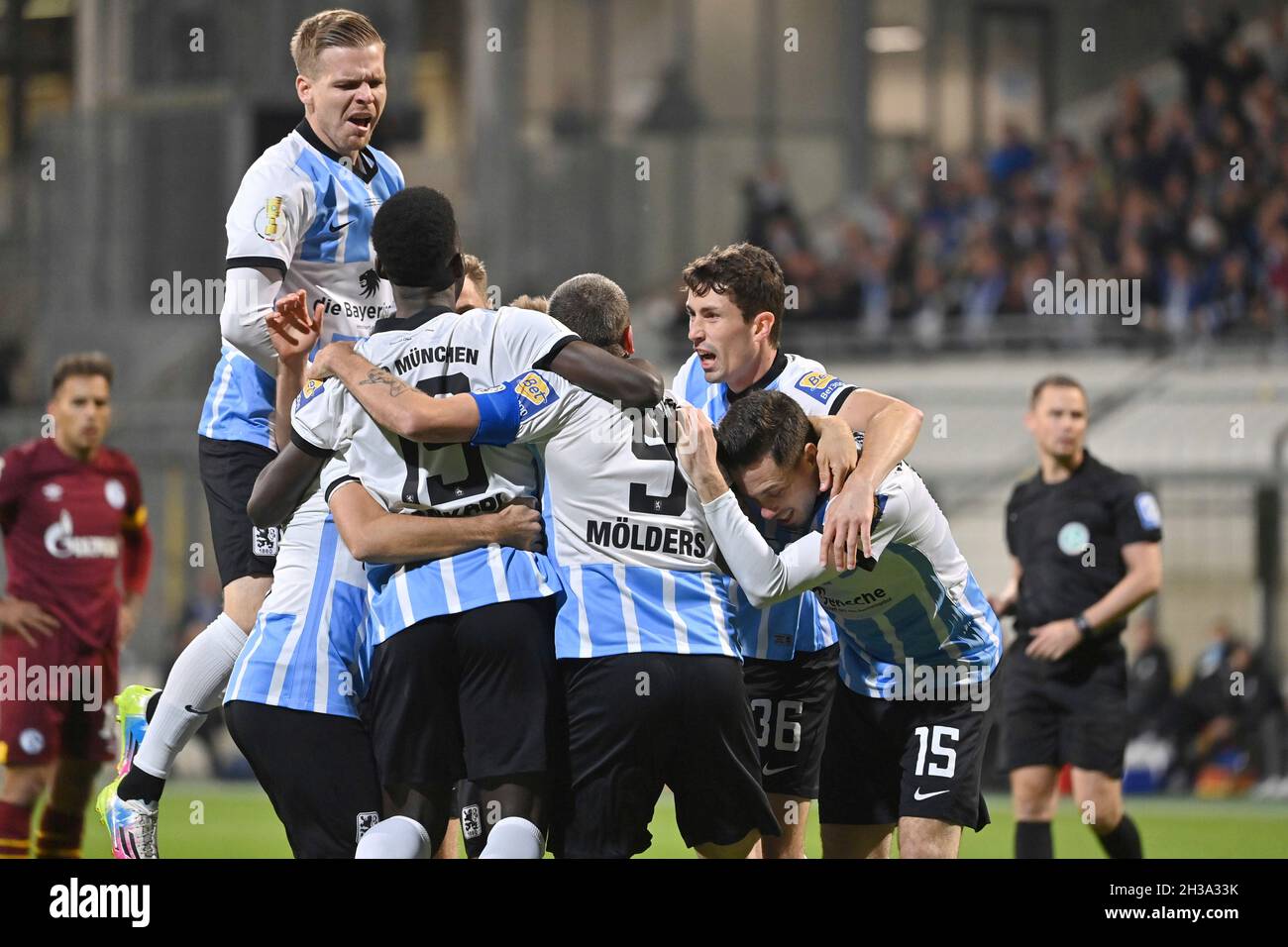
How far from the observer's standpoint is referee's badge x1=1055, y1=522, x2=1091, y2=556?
29.5 feet

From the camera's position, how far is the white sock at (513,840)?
199 inches

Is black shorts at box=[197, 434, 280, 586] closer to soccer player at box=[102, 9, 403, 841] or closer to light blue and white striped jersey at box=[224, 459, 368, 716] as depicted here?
soccer player at box=[102, 9, 403, 841]

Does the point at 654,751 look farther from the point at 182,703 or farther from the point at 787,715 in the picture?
the point at 182,703

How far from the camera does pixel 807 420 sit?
5.61 metres

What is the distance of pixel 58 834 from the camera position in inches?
345

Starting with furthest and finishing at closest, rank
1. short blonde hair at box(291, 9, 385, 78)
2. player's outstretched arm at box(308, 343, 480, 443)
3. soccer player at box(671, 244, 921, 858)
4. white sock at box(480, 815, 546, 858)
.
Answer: short blonde hair at box(291, 9, 385, 78)
soccer player at box(671, 244, 921, 858)
player's outstretched arm at box(308, 343, 480, 443)
white sock at box(480, 815, 546, 858)

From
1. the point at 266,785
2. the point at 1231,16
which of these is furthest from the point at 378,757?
the point at 1231,16

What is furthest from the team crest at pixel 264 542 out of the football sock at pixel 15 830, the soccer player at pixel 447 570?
the football sock at pixel 15 830

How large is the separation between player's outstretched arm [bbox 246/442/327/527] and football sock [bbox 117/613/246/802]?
77 centimetres

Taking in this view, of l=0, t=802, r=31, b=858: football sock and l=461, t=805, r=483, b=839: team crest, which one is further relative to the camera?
l=0, t=802, r=31, b=858: football sock

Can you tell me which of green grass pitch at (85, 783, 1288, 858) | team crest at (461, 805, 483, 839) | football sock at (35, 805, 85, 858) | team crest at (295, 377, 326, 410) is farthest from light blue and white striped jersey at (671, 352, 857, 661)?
football sock at (35, 805, 85, 858)
